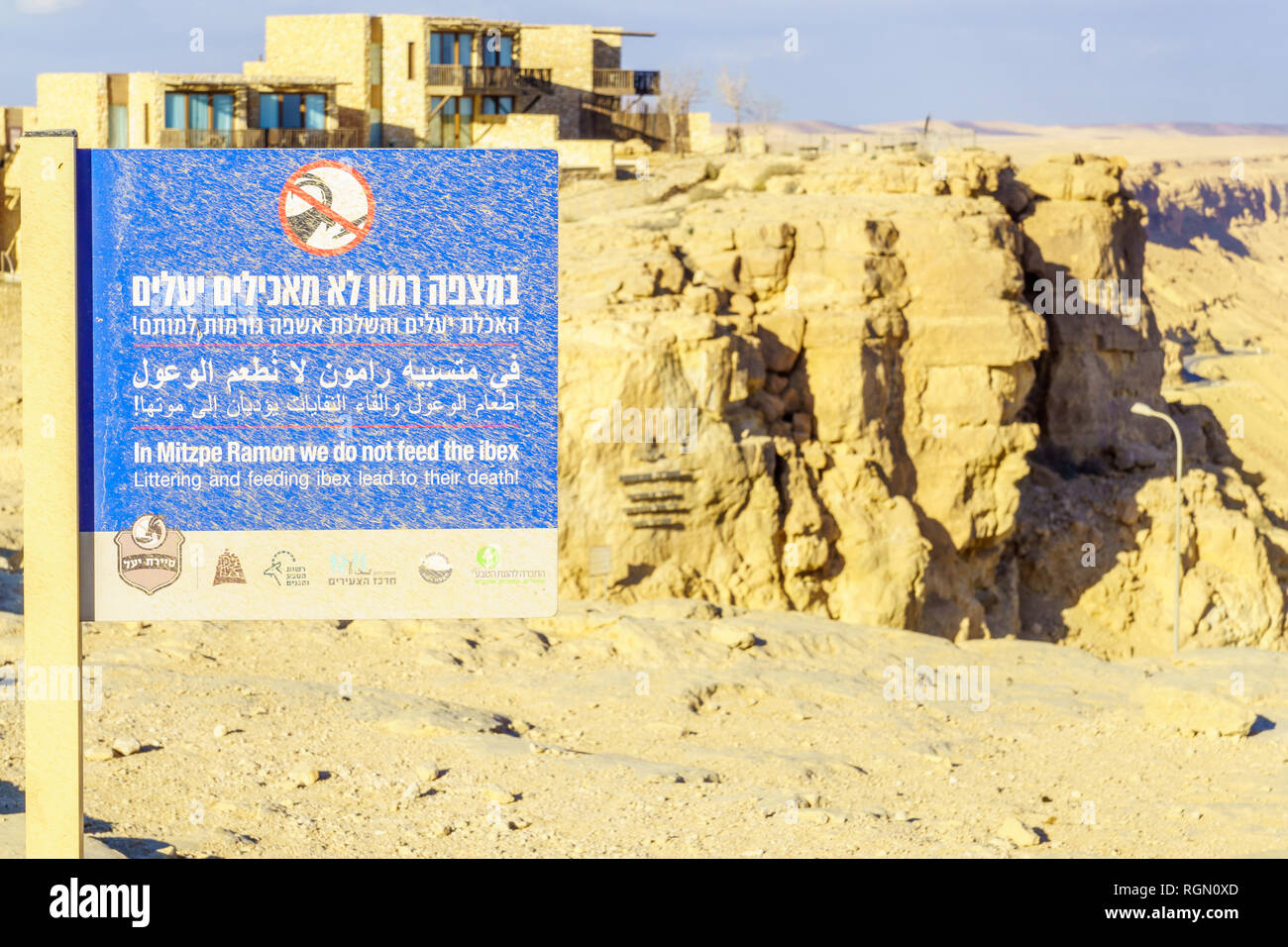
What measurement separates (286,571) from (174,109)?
38077 millimetres

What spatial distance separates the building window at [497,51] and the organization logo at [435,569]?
41807 millimetres

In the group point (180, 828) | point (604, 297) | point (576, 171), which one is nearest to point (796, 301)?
point (604, 297)

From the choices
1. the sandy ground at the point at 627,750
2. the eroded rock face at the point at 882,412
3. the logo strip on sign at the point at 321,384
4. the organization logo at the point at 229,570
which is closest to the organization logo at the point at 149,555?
the logo strip on sign at the point at 321,384

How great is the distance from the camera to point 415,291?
6.57 meters

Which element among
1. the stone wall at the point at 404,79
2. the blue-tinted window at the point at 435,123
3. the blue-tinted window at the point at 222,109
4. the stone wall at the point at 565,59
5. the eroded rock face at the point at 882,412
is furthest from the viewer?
the stone wall at the point at 565,59

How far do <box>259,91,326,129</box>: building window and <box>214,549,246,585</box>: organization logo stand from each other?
38010mm

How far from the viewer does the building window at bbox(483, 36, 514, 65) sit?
45719 millimetres

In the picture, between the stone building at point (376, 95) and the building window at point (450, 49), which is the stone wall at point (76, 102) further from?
the building window at point (450, 49)

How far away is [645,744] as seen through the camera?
40.6ft

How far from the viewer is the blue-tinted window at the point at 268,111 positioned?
4169cm
